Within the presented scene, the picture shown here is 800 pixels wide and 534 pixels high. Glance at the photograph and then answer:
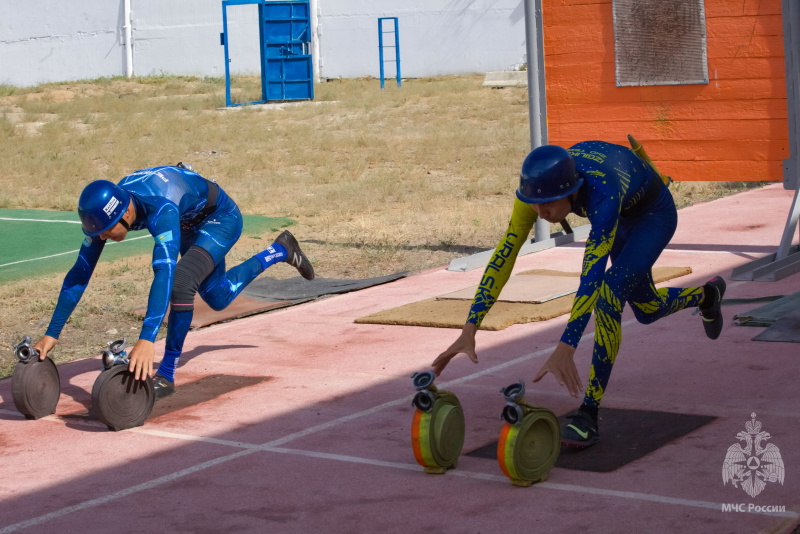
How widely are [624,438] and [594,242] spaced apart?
3.80 feet

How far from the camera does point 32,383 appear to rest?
21.3 feet

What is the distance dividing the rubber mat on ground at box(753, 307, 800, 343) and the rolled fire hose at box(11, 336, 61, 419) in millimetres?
4719

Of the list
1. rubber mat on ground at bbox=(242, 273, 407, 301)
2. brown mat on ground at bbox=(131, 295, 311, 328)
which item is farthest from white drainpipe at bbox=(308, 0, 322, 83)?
brown mat on ground at bbox=(131, 295, 311, 328)

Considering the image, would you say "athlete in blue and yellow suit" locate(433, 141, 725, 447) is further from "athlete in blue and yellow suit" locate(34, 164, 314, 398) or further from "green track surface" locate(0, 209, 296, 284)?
"green track surface" locate(0, 209, 296, 284)

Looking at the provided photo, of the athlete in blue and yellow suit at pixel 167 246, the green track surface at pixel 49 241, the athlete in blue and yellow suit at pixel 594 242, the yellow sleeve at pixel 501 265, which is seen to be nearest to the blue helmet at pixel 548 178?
the athlete in blue and yellow suit at pixel 594 242

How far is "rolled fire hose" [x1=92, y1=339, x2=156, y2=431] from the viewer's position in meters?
6.00

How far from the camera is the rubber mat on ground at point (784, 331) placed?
23.6 ft

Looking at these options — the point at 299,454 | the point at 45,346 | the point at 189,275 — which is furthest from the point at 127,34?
the point at 299,454

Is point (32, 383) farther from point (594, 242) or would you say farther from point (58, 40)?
point (58, 40)

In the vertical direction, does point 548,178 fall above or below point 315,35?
below

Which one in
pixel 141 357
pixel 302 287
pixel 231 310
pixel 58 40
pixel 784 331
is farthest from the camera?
pixel 58 40

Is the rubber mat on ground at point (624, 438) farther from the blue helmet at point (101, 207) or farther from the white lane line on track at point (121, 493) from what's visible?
the blue helmet at point (101, 207)

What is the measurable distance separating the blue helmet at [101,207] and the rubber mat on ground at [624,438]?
8.01 ft

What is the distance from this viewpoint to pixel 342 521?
454 cm
